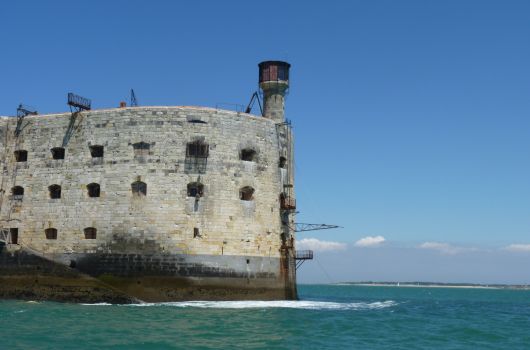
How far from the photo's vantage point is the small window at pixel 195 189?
30359 millimetres

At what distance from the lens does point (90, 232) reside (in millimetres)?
30703

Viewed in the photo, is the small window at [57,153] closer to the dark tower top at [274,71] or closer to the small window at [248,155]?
the small window at [248,155]

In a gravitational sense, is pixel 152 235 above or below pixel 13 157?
below

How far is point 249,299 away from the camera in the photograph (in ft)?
100.0

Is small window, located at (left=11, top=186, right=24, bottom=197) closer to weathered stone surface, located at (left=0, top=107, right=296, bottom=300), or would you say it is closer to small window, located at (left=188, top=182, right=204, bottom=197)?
weathered stone surface, located at (left=0, top=107, right=296, bottom=300)

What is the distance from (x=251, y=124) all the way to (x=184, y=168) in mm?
3962

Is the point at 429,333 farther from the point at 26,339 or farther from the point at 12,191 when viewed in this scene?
the point at 12,191

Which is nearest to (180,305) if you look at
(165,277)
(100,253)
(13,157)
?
(165,277)

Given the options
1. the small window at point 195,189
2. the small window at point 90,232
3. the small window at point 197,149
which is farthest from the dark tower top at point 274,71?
the small window at point 90,232

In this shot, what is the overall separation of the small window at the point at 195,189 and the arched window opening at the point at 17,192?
28.3 feet

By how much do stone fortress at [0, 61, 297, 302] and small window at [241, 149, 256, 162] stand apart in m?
0.05

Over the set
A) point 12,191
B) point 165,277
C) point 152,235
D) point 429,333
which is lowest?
point 429,333

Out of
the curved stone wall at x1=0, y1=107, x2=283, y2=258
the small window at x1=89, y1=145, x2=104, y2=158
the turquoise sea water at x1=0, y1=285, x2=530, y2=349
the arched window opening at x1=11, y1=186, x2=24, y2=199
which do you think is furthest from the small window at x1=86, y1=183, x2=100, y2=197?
the turquoise sea water at x1=0, y1=285, x2=530, y2=349

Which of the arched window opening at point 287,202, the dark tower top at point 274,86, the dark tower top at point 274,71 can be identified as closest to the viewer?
the arched window opening at point 287,202
